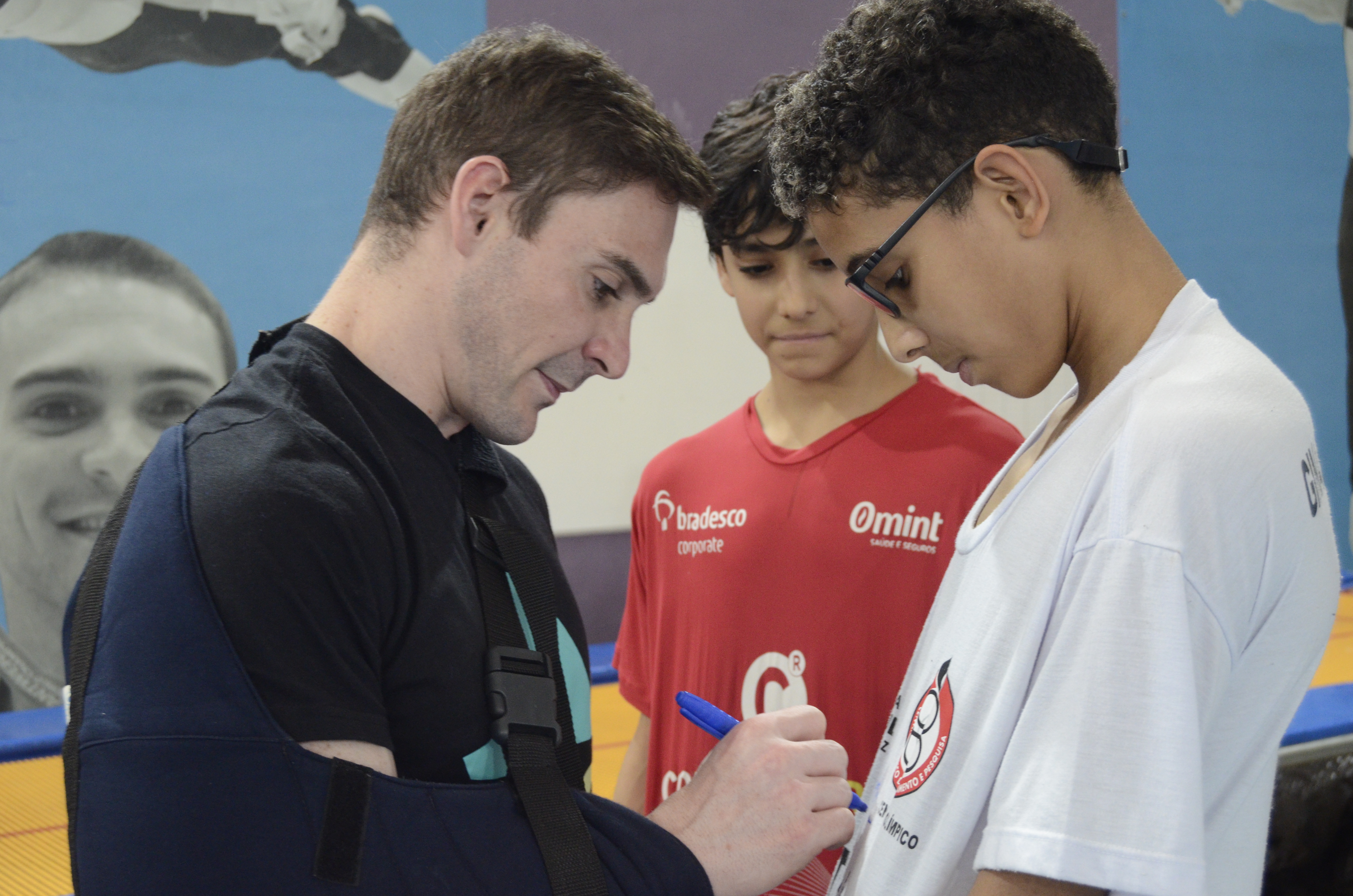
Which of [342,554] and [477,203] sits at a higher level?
[477,203]

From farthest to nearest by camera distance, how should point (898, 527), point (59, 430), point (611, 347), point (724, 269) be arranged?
point (59, 430)
point (724, 269)
point (898, 527)
point (611, 347)

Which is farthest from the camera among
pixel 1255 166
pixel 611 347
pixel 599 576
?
pixel 1255 166

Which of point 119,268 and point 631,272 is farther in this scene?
point 119,268

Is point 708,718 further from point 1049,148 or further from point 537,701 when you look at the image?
point 1049,148

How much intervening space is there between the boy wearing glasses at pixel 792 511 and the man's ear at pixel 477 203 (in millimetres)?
571

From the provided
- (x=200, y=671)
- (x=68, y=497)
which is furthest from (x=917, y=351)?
(x=68, y=497)

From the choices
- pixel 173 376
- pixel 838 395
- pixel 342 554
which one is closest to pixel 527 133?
pixel 342 554

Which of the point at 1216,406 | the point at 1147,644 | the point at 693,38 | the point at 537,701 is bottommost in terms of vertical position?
the point at 537,701

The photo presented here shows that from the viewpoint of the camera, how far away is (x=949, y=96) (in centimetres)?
96

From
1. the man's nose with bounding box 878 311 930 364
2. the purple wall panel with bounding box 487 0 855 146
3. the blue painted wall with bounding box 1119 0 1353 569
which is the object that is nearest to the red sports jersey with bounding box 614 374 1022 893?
the man's nose with bounding box 878 311 930 364

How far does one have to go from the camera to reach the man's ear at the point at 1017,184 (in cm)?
92

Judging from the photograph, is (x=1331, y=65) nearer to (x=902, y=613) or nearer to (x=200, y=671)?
(x=902, y=613)

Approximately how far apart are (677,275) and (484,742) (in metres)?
2.61

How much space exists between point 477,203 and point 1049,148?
543 mm
